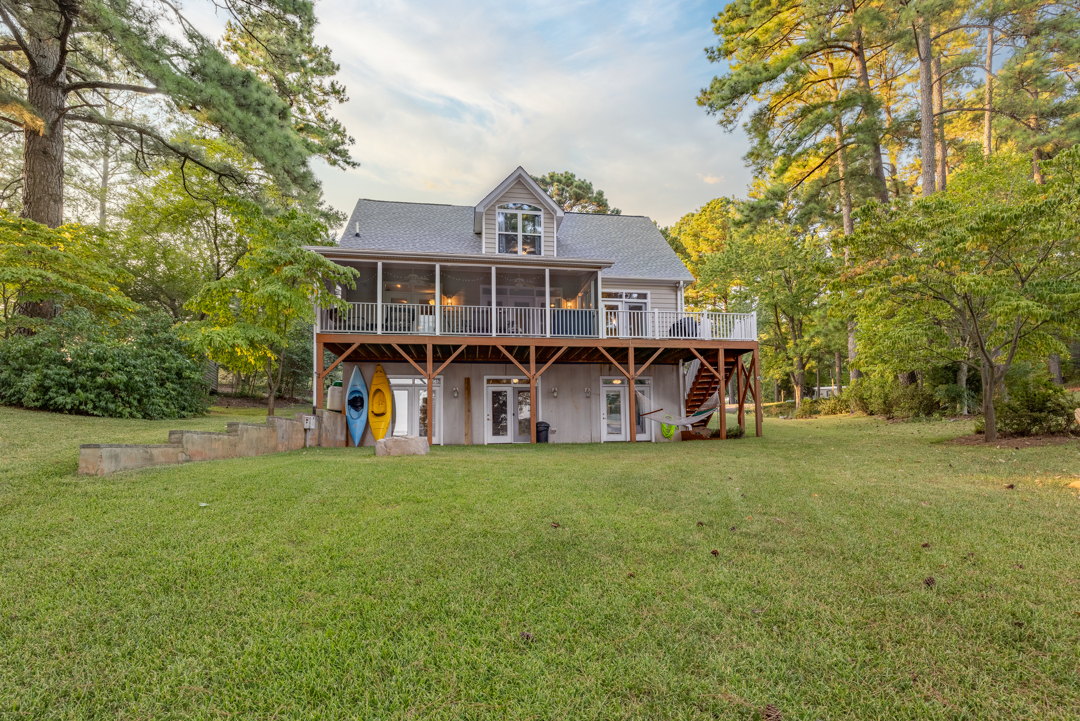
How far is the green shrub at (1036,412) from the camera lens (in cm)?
962

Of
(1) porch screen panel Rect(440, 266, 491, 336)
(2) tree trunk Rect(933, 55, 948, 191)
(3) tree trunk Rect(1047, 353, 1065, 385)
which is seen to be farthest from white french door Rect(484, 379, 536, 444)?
(3) tree trunk Rect(1047, 353, 1065, 385)

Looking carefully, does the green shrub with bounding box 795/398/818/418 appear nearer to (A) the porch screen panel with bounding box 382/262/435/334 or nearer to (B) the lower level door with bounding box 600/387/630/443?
(B) the lower level door with bounding box 600/387/630/443

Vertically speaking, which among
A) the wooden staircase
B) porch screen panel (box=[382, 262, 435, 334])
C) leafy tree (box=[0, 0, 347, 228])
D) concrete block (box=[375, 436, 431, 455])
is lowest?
concrete block (box=[375, 436, 431, 455])

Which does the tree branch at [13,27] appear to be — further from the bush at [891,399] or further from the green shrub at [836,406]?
the green shrub at [836,406]

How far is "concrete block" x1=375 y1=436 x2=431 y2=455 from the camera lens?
8445mm

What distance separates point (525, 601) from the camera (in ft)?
9.39

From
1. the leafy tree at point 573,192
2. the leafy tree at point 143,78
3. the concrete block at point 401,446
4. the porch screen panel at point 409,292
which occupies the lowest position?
the concrete block at point 401,446

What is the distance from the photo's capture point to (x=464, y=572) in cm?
325

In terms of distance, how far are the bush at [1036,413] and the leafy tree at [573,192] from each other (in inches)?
901

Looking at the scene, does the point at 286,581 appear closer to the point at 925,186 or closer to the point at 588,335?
the point at 588,335

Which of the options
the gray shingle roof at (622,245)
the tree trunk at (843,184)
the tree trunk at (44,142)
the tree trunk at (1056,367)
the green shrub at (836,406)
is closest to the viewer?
the tree trunk at (44,142)

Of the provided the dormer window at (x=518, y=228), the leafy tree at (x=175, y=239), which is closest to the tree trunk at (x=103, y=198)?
the leafy tree at (x=175, y=239)

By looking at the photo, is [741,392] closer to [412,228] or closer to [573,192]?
[412,228]

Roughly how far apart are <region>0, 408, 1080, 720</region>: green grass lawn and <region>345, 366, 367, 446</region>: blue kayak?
6.74 metres
